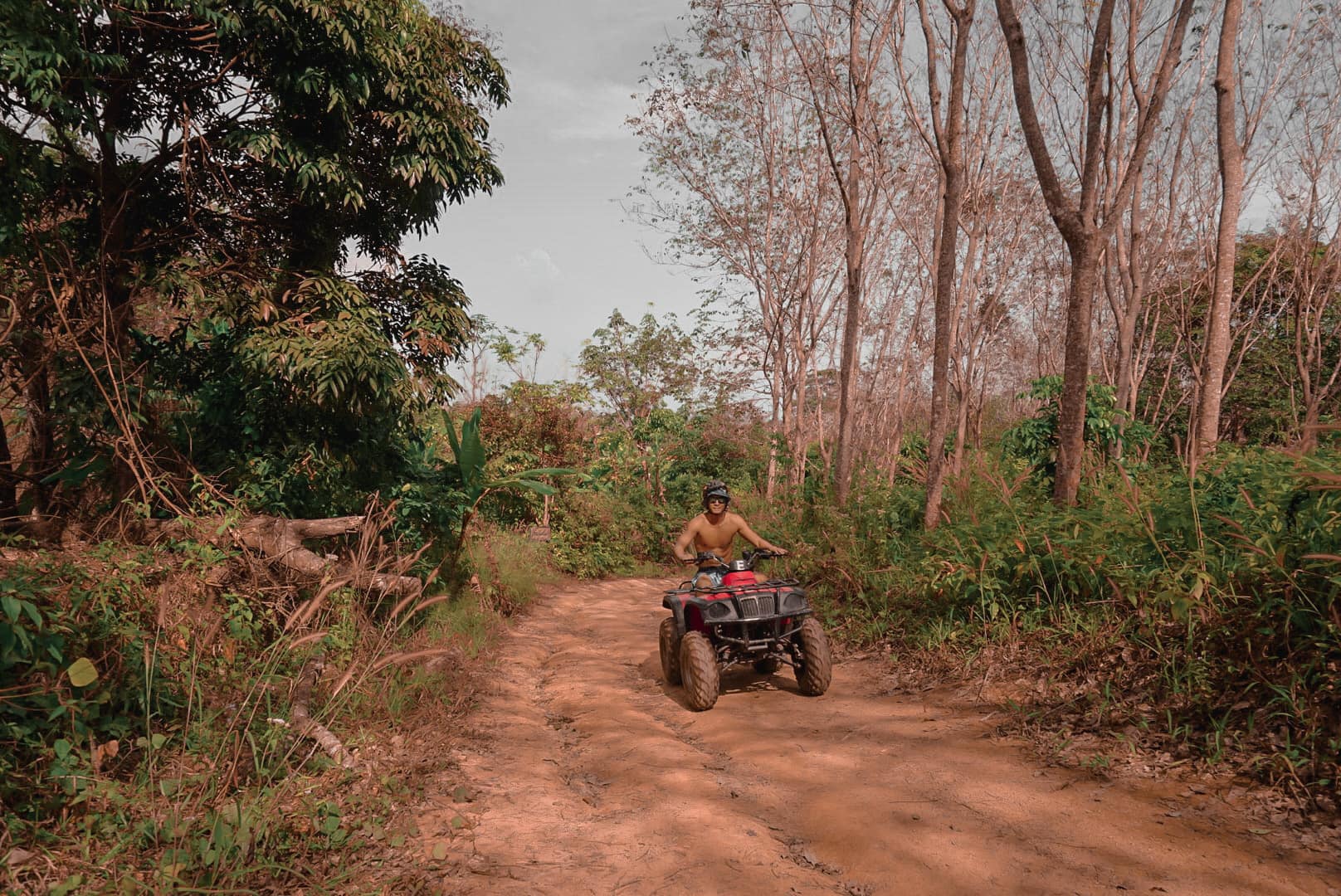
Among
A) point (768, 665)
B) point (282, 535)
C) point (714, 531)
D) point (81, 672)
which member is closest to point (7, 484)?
A: point (282, 535)

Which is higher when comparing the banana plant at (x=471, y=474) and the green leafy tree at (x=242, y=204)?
the green leafy tree at (x=242, y=204)

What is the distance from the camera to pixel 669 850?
358cm

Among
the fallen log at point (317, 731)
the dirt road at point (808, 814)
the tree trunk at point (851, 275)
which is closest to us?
the dirt road at point (808, 814)

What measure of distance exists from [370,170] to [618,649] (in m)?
5.74

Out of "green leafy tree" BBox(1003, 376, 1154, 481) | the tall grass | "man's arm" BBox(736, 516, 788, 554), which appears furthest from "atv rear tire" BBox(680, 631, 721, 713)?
"green leafy tree" BBox(1003, 376, 1154, 481)

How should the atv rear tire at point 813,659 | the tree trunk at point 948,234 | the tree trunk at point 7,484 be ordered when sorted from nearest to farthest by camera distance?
the atv rear tire at point 813,659, the tree trunk at point 7,484, the tree trunk at point 948,234

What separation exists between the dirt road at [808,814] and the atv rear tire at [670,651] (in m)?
0.50

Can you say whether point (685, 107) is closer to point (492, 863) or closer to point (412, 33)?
point (412, 33)

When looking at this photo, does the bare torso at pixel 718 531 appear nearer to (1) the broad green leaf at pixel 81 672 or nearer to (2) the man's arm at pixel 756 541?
(2) the man's arm at pixel 756 541

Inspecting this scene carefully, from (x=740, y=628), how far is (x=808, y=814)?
198 centimetres

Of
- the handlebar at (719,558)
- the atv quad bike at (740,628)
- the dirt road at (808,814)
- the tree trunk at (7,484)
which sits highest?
the tree trunk at (7,484)

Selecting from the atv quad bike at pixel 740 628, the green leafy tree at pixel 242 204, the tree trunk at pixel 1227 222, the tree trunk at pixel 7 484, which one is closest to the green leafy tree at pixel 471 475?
the green leafy tree at pixel 242 204

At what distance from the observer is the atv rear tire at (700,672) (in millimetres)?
5734

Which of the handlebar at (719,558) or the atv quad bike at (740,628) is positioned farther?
the handlebar at (719,558)
